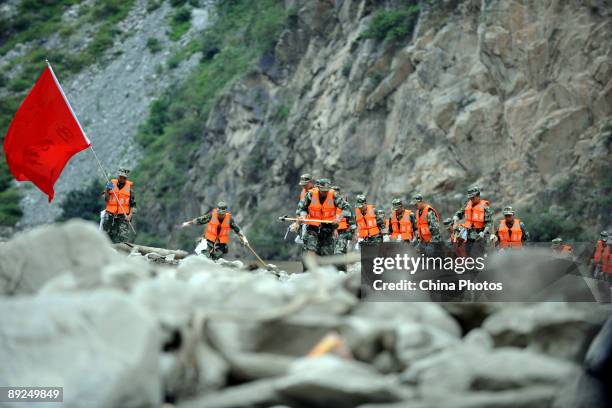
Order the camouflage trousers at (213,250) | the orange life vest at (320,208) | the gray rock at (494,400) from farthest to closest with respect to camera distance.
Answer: the camouflage trousers at (213,250), the orange life vest at (320,208), the gray rock at (494,400)

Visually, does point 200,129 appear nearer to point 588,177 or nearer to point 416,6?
point 416,6

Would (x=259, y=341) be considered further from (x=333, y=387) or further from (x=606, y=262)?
(x=606, y=262)

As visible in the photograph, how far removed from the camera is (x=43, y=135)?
19469mm

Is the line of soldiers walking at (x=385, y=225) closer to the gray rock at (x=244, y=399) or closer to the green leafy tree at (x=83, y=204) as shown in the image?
the gray rock at (x=244, y=399)

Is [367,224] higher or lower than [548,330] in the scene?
lower

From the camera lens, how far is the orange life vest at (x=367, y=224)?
22.1m

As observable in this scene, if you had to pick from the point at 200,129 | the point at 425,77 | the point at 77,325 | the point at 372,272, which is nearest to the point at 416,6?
the point at 425,77

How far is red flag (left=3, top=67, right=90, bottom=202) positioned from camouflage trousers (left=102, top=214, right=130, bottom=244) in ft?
10.6

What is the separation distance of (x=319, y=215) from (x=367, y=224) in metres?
3.19

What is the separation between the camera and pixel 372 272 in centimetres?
1177

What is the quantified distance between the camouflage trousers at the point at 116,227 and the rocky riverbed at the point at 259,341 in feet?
41.1

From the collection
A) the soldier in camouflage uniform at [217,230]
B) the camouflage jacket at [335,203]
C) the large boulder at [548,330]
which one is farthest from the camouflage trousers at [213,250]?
the large boulder at [548,330]

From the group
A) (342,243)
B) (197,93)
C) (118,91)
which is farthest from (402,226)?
(118,91)

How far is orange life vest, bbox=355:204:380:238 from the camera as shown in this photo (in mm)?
22078
